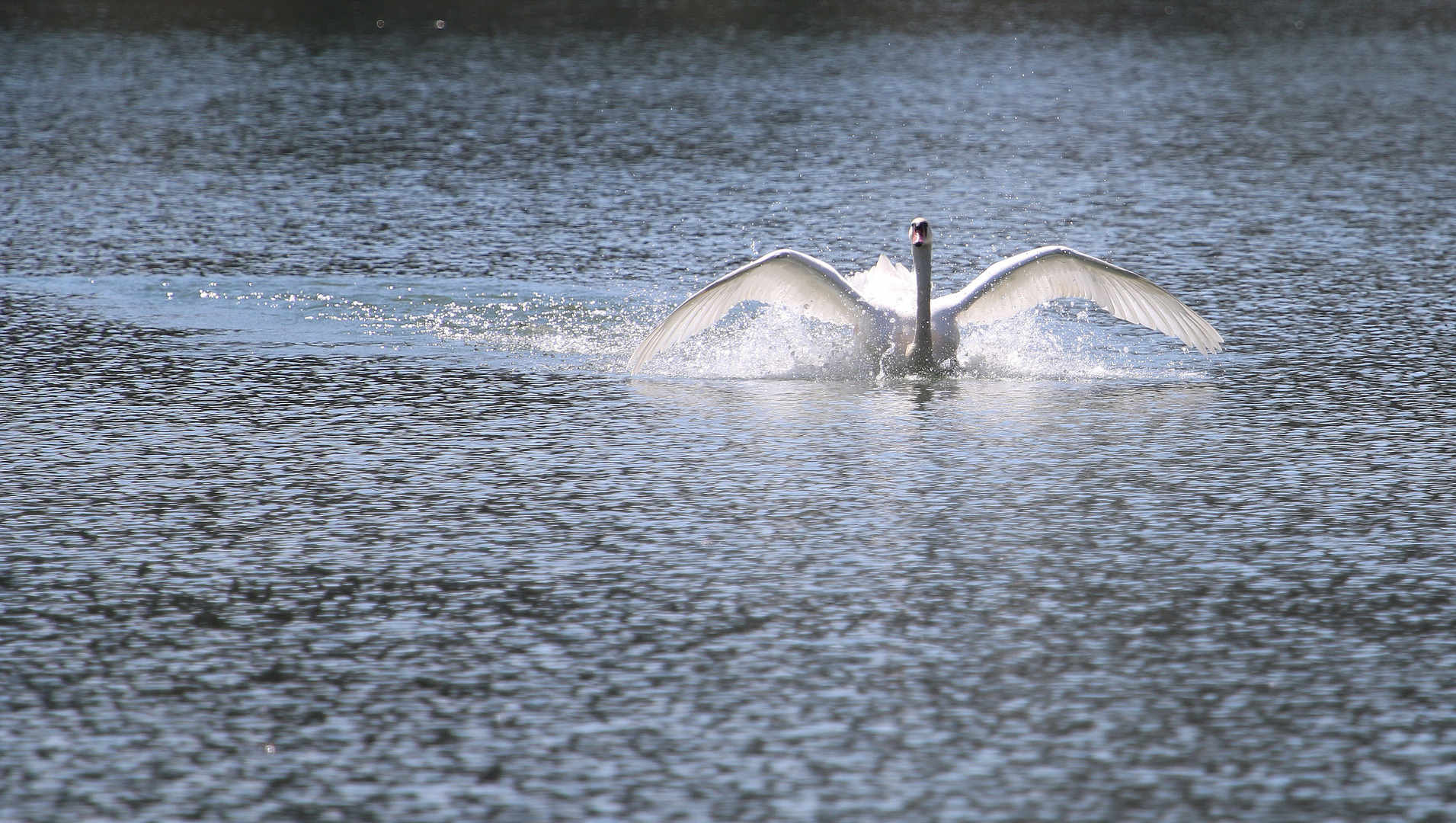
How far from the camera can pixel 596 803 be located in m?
4.07

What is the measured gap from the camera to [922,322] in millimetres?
8352

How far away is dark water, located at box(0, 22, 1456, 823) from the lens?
432cm

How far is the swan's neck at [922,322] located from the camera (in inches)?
329

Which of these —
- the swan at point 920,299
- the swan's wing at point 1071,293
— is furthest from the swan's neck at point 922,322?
the swan's wing at point 1071,293

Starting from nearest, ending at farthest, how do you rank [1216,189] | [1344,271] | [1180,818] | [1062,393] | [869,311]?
[1180,818] < [1062,393] < [869,311] < [1344,271] < [1216,189]

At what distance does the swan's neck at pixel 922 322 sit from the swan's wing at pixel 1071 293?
0.11 meters

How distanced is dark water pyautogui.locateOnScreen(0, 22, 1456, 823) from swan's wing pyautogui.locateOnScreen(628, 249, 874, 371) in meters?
0.15

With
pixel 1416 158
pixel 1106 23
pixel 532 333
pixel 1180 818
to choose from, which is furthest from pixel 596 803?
pixel 1106 23

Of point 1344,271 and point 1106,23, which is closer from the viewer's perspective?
point 1344,271

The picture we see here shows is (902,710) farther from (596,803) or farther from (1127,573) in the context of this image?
(1127,573)

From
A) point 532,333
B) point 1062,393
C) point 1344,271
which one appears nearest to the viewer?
point 1062,393

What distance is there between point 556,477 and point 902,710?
2400 millimetres

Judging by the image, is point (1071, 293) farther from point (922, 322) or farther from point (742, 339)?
point (742, 339)

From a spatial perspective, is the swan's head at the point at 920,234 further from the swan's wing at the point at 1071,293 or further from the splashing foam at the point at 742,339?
the splashing foam at the point at 742,339
